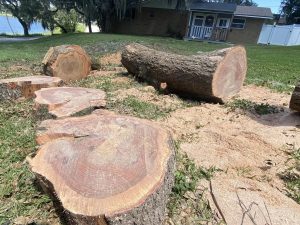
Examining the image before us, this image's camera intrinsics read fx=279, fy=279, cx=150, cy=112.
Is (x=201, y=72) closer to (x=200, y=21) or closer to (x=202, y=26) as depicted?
(x=202, y=26)

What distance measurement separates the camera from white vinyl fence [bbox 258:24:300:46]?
21953 mm

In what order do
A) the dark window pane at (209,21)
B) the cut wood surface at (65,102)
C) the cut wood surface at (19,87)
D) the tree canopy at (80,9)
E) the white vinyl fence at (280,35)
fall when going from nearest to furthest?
the cut wood surface at (65,102), the cut wood surface at (19,87), the tree canopy at (80,9), the white vinyl fence at (280,35), the dark window pane at (209,21)

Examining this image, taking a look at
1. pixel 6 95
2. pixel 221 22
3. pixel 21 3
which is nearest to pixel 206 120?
A: pixel 6 95

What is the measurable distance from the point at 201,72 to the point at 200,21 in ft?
65.1

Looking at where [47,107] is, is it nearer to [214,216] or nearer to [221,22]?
[214,216]

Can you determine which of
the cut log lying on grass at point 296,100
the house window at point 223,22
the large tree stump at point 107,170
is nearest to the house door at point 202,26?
the house window at point 223,22

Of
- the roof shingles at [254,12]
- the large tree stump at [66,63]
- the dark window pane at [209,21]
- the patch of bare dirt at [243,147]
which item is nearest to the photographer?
the patch of bare dirt at [243,147]

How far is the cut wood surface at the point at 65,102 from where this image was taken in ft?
10.8

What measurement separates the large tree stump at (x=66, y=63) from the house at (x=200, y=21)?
16847mm

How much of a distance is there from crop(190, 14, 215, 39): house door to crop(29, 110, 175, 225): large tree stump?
20609mm

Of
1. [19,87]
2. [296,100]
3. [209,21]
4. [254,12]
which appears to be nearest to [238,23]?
[254,12]

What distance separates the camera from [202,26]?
21.8 m

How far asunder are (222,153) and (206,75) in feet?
5.83

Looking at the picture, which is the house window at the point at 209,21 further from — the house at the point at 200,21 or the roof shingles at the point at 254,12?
the roof shingles at the point at 254,12
